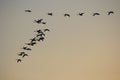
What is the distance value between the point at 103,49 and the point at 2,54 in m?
1.21

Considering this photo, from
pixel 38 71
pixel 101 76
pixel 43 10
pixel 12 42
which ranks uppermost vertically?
pixel 43 10

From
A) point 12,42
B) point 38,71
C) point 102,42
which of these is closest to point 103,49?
point 102,42

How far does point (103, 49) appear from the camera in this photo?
2.67 m

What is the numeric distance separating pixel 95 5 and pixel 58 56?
2.36 feet

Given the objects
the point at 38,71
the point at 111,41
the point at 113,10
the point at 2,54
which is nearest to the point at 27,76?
the point at 38,71

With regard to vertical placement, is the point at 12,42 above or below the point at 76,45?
above

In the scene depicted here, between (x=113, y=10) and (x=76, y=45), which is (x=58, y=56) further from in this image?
(x=113, y=10)

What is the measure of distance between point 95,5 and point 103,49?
1.66 feet

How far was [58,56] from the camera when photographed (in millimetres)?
2752

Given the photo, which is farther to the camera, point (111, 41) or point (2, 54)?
point (2, 54)

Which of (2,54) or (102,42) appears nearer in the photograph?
(102,42)

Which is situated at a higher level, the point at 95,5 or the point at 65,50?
the point at 95,5

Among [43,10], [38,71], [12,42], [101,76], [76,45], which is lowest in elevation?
[101,76]

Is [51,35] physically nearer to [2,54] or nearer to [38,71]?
[38,71]
